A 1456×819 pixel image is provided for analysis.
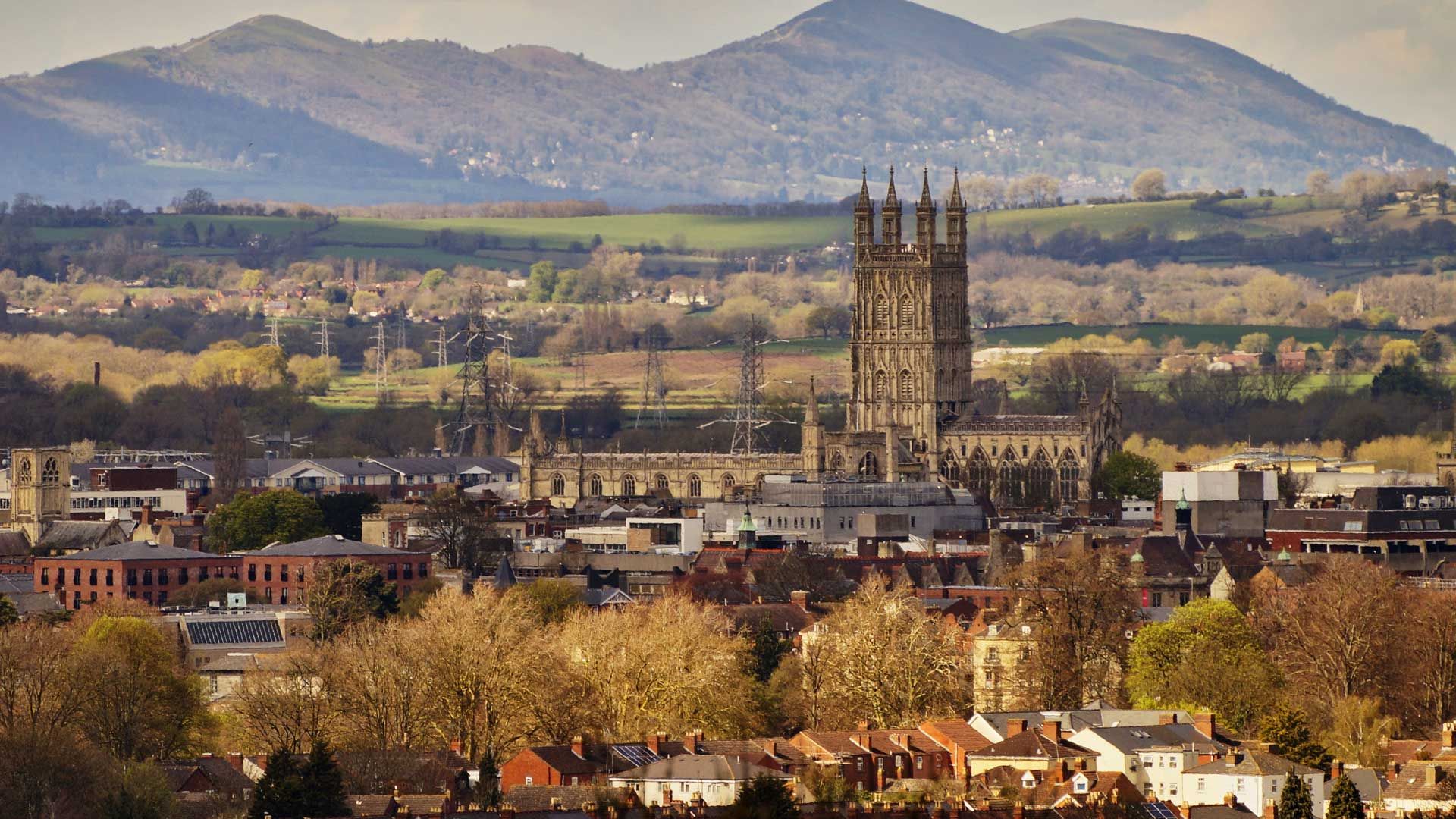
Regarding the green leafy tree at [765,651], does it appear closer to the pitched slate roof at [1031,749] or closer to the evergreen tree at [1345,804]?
the pitched slate roof at [1031,749]

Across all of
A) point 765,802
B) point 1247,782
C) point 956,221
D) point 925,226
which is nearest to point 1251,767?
point 1247,782

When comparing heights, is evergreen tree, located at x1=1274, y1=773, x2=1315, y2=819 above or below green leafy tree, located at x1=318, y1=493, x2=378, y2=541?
above

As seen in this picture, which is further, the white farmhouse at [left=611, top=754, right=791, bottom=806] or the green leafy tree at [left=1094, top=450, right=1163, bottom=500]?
the green leafy tree at [left=1094, top=450, right=1163, bottom=500]

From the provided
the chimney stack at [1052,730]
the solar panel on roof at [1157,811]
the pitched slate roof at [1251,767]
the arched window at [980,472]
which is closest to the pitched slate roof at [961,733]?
the chimney stack at [1052,730]

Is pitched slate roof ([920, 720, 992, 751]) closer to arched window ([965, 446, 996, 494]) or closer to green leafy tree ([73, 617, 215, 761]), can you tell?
green leafy tree ([73, 617, 215, 761])

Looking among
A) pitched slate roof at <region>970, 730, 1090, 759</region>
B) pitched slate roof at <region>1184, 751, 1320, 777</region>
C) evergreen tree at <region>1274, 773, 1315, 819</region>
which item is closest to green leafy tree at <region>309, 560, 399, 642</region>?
Result: pitched slate roof at <region>970, 730, 1090, 759</region>

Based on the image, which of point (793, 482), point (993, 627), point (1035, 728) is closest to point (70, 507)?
point (793, 482)

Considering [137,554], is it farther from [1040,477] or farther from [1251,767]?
[1251,767]

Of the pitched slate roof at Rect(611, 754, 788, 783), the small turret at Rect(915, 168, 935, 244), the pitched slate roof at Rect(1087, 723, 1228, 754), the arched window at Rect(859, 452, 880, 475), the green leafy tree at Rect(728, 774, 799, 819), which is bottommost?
the arched window at Rect(859, 452, 880, 475)
